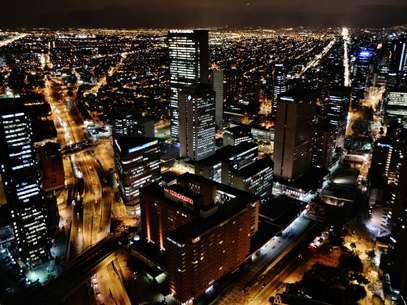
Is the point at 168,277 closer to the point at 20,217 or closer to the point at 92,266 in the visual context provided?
the point at 92,266

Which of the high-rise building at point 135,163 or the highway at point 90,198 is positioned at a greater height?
→ the high-rise building at point 135,163

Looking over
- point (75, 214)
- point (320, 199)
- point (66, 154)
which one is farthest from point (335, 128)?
point (66, 154)

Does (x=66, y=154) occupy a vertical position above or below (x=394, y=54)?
below

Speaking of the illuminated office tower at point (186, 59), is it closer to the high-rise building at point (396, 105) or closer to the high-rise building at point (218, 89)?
the high-rise building at point (218, 89)

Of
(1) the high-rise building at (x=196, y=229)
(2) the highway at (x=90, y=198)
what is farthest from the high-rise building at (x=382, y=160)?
(2) the highway at (x=90, y=198)

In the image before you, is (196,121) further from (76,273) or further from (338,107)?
(76,273)

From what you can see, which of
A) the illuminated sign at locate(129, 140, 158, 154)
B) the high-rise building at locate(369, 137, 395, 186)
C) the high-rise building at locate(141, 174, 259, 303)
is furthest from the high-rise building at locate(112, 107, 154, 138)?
the high-rise building at locate(369, 137, 395, 186)
